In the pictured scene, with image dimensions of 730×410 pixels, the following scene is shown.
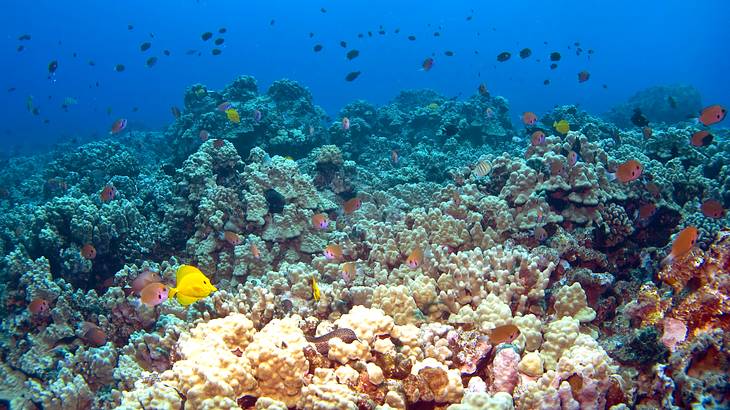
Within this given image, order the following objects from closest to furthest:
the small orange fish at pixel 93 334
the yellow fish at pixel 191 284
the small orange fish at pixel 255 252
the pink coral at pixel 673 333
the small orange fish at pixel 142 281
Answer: the pink coral at pixel 673 333 < the yellow fish at pixel 191 284 < the small orange fish at pixel 142 281 < the small orange fish at pixel 93 334 < the small orange fish at pixel 255 252

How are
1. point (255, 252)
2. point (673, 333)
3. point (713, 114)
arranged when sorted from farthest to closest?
point (713, 114) → point (255, 252) → point (673, 333)

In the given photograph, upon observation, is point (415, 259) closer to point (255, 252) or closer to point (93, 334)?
point (255, 252)

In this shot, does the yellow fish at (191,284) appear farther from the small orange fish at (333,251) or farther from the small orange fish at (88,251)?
the small orange fish at (88,251)

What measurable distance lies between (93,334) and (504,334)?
18.0 feet

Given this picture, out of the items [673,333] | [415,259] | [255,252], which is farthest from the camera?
[255,252]

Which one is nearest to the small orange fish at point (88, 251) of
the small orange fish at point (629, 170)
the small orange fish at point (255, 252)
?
the small orange fish at point (255, 252)

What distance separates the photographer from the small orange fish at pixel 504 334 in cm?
331

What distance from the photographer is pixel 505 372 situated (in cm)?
317

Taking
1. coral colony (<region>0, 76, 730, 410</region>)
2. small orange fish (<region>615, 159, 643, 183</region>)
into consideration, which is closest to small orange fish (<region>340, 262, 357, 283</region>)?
coral colony (<region>0, 76, 730, 410</region>)

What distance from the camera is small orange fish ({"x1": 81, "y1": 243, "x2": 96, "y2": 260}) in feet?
22.7

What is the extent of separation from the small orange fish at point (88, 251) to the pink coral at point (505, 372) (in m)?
6.83

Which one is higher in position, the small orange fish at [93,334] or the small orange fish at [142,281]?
the small orange fish at [142,281]

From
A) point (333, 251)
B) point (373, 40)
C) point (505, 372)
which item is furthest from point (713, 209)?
point (373, 40)

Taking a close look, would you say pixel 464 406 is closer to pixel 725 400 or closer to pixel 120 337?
pixel 725 400
